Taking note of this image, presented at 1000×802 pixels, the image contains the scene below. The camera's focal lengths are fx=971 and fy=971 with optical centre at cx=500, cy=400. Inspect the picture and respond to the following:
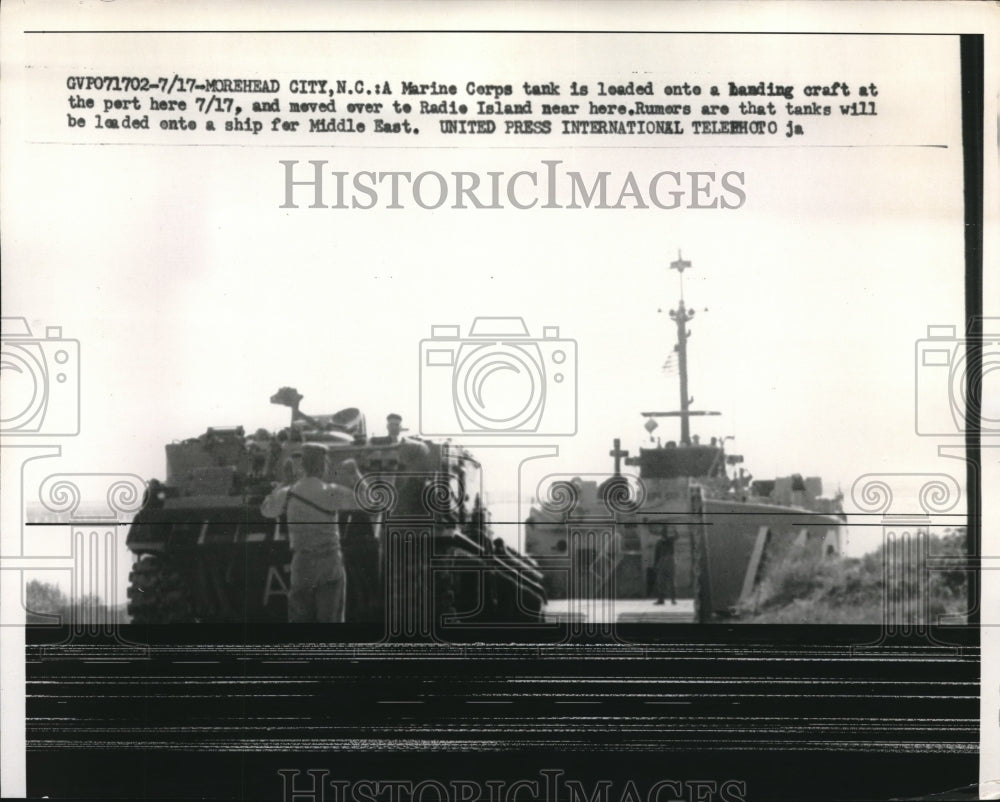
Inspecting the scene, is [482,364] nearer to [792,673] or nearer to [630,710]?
[630,710]

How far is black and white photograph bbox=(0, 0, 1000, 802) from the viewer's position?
10.3 ft

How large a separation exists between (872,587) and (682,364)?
0.96 m

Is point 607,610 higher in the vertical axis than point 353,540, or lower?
lower

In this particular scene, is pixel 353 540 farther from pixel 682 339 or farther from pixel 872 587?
pixel 872 587

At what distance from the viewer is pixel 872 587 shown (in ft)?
10.4

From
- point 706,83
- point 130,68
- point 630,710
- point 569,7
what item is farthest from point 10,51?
point 630,710

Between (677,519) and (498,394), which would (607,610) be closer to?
(677,519)

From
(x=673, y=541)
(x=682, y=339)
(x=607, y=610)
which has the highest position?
(x=682, y=339)

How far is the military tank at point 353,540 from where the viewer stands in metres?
3.13

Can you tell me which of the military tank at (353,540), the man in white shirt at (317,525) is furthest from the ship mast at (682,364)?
the man in white shirt at (317,525)

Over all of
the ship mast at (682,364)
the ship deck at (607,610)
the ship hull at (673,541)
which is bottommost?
the ship deck at (607,610)

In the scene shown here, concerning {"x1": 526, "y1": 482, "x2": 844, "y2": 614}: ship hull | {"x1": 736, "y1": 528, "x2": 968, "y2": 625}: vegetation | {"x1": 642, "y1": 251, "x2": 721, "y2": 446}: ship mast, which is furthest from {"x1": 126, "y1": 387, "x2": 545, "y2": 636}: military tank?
{"x1": 736, "y1": 528, "x2": 968, "y2": 625}: vegetation

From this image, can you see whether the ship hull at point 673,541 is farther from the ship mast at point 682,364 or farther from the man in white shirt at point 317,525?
the man in white shirt at point 317,525

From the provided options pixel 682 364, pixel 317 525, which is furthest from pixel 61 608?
pixel 682 364
